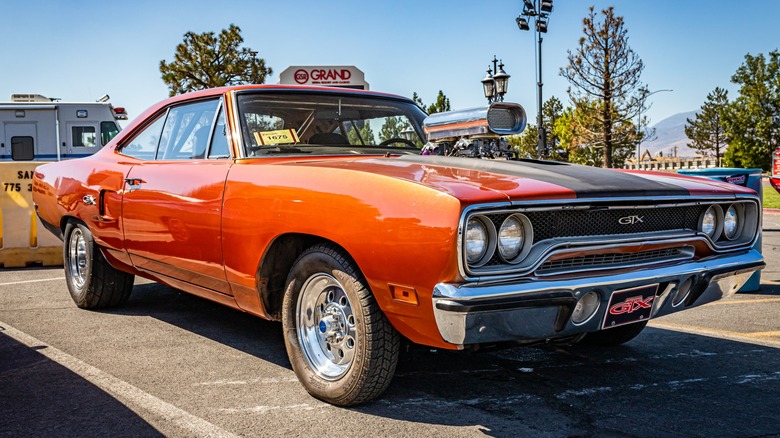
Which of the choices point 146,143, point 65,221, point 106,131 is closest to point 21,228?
point 65,221

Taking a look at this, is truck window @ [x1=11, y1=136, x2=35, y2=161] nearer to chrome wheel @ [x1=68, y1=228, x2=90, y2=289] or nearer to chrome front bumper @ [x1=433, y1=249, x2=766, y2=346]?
chrome wheel @ [x1=68, y1=228, x2=90, y2=289]

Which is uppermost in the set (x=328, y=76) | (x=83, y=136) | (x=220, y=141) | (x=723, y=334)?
(x=328, y=76)

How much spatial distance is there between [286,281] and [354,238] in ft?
2.12

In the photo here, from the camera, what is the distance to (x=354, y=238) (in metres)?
3.06

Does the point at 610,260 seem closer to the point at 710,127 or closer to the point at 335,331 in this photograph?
the point at 335,331

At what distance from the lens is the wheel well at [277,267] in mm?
3572

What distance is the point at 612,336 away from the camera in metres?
4.48

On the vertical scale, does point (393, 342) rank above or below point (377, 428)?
above

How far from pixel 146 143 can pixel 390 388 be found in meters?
2.55

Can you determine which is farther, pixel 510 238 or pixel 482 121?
pixel 482 121

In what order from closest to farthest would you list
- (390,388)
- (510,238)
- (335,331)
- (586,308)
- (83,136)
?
(510,238)
(586,308)
(335,331)
(390,388)
(83,136)

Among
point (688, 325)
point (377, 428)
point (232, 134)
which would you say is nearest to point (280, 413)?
point (377, 428)

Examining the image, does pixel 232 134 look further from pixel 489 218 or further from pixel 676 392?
pixel 676 392

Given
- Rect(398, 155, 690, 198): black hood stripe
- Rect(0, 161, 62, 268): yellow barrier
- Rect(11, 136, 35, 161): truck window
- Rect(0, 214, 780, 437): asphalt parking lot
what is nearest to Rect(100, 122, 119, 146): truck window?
Rect(11, 136, 35, 161): truck window
